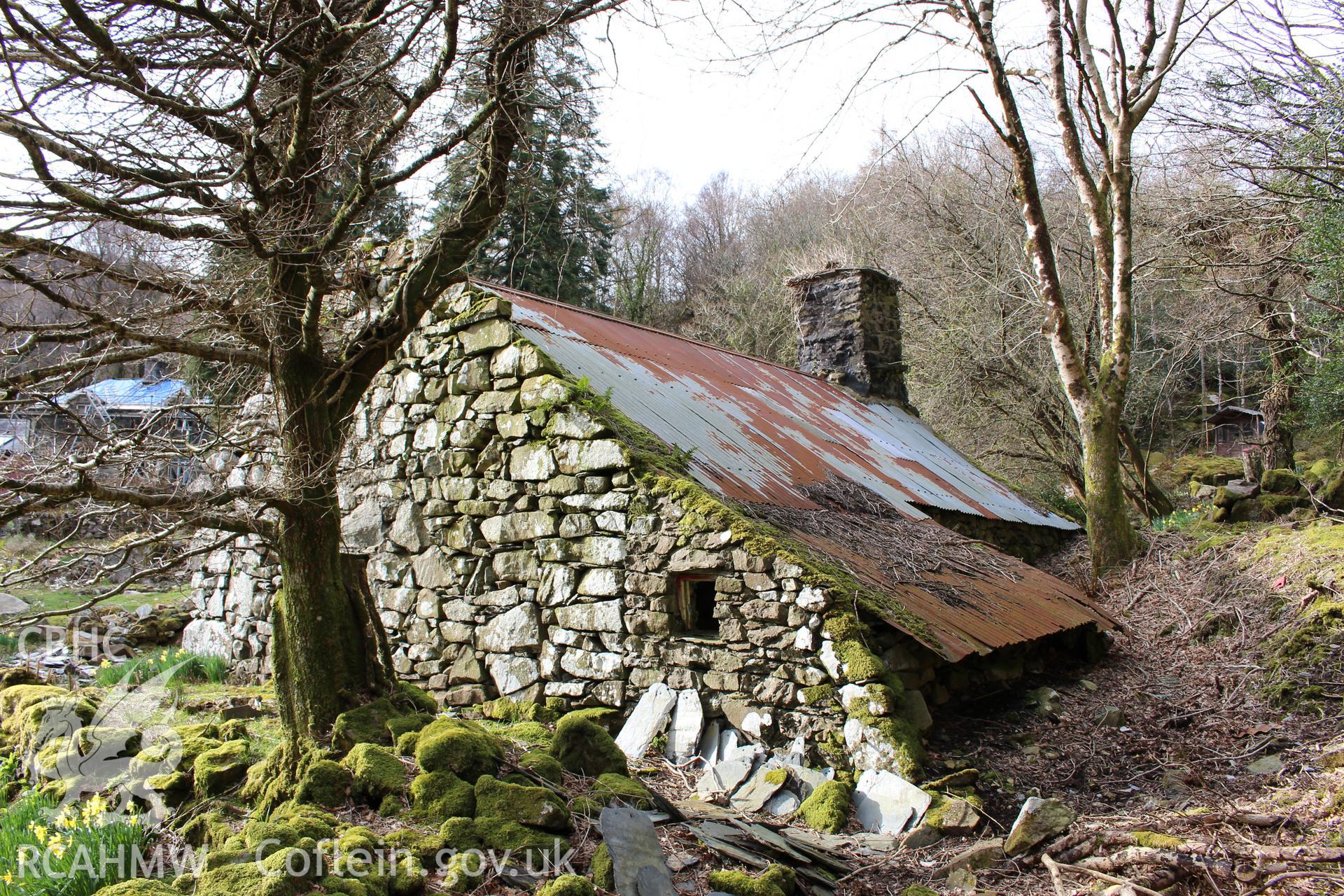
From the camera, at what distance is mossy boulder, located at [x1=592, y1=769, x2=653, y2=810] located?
399cm

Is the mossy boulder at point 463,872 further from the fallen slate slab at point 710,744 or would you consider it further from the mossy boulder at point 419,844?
the fallen slate slab at point 710,744

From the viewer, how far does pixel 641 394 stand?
7.00 meters

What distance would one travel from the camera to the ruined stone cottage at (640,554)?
203 inches

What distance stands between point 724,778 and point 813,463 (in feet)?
11.1

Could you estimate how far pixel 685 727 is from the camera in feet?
17.8

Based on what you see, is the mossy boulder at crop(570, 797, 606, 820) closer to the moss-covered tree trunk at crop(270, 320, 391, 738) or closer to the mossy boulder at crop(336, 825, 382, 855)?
the mossy boulder at crop(336, 825, 382, 855)

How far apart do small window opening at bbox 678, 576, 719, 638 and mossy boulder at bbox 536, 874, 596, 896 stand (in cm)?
252

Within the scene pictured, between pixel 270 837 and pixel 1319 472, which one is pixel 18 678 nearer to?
pixel 270 837

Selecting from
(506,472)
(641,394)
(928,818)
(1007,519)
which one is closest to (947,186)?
(1007,519)

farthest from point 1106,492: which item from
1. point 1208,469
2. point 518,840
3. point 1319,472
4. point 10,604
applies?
point 10,604

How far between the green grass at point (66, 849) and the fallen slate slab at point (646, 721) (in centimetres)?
275

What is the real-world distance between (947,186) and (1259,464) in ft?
25.8

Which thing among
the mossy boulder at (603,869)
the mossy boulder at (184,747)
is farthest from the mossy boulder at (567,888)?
the mossy boulder at (184,747)

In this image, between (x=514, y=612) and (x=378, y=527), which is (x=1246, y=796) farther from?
(x=378, y=527)
